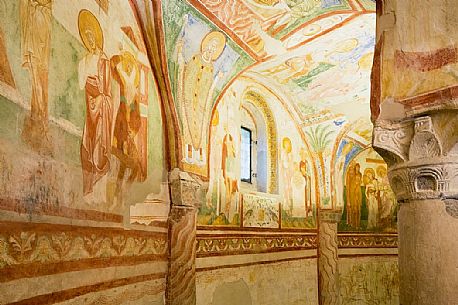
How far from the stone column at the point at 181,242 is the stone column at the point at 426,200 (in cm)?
339

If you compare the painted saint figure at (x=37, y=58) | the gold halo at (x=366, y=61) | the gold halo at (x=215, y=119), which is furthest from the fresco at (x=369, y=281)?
the painted saint figure at (x=37, y=58)

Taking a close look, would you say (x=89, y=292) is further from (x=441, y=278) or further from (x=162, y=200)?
(x=441, y=278)

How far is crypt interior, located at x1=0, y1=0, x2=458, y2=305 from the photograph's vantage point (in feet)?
13.5

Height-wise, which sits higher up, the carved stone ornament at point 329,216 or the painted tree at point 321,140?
the painted tree at point 321,140

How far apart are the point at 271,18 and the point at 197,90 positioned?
1.65m

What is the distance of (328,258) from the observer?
13102 millimetres

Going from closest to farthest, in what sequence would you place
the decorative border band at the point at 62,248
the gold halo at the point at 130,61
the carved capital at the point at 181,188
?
the decorative border band at the point at 62,248 < the gold halo at the point at 130,61 < the carved capital at the point at 181,188

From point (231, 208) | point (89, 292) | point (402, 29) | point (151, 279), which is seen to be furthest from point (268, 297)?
point (402, 29)

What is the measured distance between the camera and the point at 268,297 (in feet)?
35.0

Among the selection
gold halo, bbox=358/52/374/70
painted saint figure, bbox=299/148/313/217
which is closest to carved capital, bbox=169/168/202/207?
gold halo, bbox=358/52/374/70

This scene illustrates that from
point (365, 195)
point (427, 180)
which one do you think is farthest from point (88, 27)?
point (365, 195)

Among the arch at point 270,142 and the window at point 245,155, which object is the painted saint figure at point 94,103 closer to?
the window at point 245,155

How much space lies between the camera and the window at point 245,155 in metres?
11.0

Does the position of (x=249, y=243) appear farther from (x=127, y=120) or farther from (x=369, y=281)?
(x=369, y=281)
